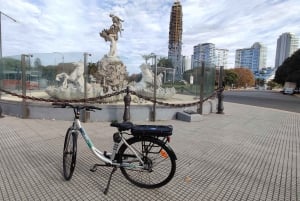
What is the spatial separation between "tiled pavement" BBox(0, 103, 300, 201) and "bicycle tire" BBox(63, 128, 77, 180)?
0.13 m

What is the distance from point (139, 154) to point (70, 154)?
1.12 metres

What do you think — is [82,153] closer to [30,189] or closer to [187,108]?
[30,189]

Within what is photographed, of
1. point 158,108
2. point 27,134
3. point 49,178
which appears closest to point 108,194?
point 49,178

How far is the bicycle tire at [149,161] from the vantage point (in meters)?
3.36

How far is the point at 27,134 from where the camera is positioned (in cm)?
618

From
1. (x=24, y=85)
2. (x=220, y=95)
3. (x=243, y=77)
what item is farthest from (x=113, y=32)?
(x=243, y=77)

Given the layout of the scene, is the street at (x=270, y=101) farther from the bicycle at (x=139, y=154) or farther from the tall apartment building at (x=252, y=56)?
the tall apartment building at (x=252, y=56)

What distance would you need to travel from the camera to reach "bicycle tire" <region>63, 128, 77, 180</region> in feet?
11.9

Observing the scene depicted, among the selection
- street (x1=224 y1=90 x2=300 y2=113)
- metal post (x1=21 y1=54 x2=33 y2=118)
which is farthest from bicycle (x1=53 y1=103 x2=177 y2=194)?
street (x1=224 y1=90 x2=300 y2=113)

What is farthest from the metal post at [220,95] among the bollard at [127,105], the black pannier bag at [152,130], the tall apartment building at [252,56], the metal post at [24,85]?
the tall apartment building at [252,56]

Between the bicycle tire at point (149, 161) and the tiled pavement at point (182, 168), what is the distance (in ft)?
0.44

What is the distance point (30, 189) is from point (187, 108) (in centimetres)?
693

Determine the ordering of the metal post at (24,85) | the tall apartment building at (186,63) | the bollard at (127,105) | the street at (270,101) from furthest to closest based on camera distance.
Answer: the street at (270,101), the tall apartment building at (186,63), the metal post at (24,85), the bollard at (127,105)

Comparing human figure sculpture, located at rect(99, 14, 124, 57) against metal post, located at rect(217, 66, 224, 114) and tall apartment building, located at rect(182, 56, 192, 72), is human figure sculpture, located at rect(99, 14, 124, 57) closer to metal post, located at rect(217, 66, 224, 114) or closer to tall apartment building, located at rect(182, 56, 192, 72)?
tall apartment building, located at rect(182, 56, 192, 72)
